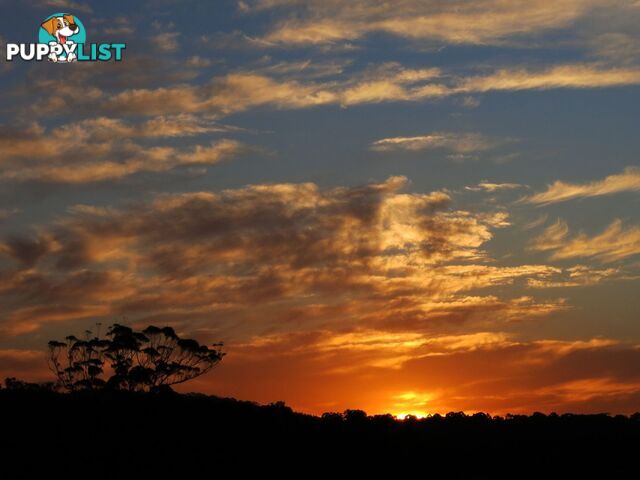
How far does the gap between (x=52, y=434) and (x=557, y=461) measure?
4008 centimetres

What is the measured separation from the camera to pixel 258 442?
265 ft

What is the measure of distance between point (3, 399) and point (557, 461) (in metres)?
45.2

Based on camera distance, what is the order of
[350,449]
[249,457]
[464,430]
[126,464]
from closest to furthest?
1. [126,464]
2. [249,457]
3. [350,449]
4. [464,430]

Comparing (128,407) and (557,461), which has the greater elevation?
(128,407)

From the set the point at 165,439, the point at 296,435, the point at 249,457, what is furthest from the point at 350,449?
the point at 165,439

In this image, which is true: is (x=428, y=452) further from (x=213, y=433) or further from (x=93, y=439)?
(x=93, y=439)

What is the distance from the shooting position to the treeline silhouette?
71.6 metres

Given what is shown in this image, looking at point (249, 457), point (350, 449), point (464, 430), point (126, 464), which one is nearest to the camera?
point (126, 464)

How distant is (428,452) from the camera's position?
84625mm

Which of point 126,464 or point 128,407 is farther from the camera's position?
point 128,407

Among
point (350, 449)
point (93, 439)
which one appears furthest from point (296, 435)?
point (93, 439)

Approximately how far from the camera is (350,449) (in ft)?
273

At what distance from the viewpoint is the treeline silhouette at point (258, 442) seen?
71.6 m

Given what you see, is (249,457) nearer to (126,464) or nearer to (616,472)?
(126,464)
